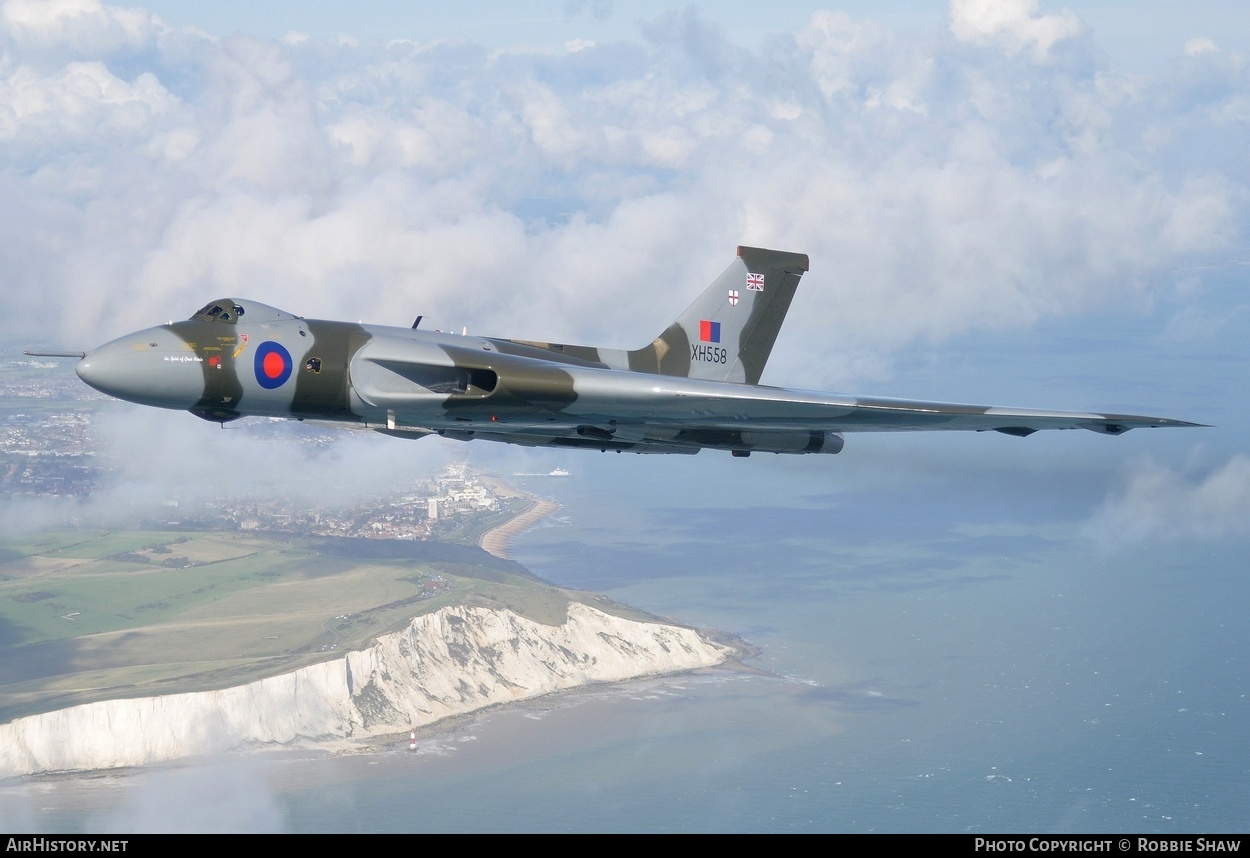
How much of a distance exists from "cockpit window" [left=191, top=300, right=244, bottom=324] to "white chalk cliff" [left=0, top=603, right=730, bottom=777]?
11248 cm

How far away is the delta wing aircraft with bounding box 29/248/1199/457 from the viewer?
31.3 m

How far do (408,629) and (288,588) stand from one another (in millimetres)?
40032

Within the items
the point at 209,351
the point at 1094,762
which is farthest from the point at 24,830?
the point at 1094,762

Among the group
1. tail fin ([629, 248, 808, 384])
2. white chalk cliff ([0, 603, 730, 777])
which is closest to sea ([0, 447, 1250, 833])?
white chalk cliff ([0, 603, 730, 777])

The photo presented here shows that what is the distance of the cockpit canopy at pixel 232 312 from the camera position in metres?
32.0

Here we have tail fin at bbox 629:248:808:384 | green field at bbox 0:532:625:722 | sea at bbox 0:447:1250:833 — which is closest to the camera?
tail fin at bbox 629:248:808:384

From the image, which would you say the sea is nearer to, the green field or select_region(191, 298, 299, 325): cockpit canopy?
the green field

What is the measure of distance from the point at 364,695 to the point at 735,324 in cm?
11324

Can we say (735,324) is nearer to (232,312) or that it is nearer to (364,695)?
(232,312)

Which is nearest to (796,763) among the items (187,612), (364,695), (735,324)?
(364,695)

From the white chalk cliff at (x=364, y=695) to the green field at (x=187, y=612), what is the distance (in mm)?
3184

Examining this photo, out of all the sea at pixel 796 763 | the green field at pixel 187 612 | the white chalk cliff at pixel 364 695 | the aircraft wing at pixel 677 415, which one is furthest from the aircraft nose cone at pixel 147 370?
the green field at pixel 187 612

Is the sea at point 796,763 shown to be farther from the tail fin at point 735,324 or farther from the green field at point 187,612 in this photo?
the tail fin at point 735,324

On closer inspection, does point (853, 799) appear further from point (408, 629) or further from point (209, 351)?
point (209, 351)
